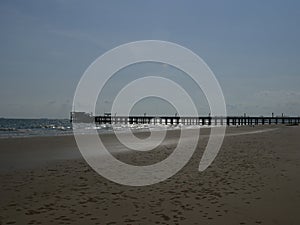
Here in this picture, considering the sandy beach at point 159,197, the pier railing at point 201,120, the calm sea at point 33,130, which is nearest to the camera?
the sandy beach at point 159,197

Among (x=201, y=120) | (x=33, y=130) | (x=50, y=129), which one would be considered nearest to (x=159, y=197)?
(x=33, y=130)

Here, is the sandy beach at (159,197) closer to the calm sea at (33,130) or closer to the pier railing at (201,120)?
the calm sea at (33,130)

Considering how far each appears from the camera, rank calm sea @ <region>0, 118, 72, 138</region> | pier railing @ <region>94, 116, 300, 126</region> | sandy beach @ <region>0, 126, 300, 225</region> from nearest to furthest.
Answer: sandy beach @ <region>0, 126, 300, 225</region> < calm sea @ <region>0, 118, 72, 138</region> < pier railing @ <region>94, 116, 300, 126</region>

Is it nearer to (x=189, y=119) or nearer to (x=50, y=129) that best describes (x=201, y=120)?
(x=189, y=119)

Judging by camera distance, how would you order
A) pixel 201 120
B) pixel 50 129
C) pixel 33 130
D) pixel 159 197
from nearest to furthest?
pixel 159 197
pixel 33 130
pixel 50 129
pixel 201 120

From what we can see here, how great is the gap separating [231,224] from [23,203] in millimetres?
4411

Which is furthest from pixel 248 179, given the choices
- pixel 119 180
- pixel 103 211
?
pixel 103 211

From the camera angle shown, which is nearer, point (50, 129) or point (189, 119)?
point (50, 129)

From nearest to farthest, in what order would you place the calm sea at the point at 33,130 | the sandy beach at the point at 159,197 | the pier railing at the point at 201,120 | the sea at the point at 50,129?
the sandy beach at the point at 159,197 → the calm sea at the point at 33,130 → the sea at the point at 50,129 → the pier railing at the point at 201,120

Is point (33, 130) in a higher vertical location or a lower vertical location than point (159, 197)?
higher

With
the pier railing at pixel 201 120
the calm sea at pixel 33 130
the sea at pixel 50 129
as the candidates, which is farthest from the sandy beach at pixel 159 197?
the pier railing at pixel 201 120

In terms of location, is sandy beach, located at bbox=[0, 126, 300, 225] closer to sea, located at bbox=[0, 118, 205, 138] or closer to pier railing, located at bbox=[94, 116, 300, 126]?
sea, located at bbox=[0, 118, 205, 138]

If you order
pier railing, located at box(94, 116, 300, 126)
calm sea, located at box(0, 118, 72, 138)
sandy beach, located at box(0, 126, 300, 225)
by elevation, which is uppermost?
pier railing, located at box(94, 116, 300, 126)

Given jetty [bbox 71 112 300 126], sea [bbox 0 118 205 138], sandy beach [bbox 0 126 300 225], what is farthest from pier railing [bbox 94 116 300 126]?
sandy beach [bbox 0 126 300 225]
